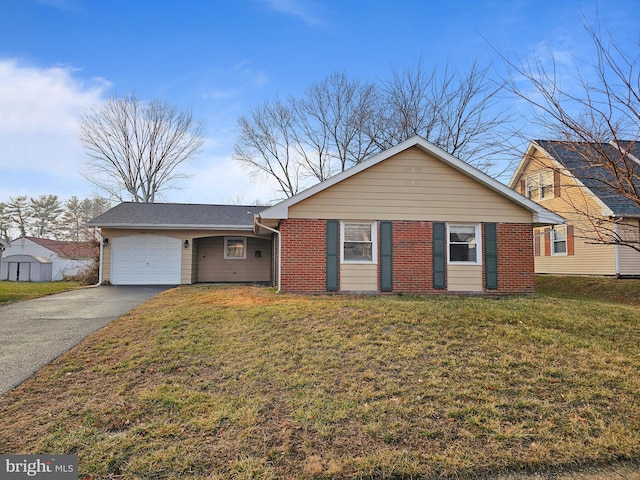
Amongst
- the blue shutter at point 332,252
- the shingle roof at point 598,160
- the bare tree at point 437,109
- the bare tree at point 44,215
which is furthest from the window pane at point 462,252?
the bare tree at point 44,215

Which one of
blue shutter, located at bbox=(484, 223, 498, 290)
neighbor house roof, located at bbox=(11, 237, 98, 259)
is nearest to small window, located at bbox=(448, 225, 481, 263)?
blue shutter, located at bbox=(484, 223, 498, 290)

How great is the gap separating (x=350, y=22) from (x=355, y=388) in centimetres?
975

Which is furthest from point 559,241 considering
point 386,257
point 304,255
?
point 304,255

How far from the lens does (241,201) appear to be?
33.0m

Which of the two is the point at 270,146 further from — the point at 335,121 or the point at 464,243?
the point at 464,243

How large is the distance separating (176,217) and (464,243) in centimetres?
1149

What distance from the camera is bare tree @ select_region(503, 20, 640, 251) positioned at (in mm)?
3279

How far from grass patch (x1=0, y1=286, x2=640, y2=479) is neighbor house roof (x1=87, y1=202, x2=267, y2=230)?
881 centimetres

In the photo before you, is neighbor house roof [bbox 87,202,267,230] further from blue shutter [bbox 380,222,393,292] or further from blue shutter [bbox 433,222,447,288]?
blue shutter [bbox 433,222,447,288]

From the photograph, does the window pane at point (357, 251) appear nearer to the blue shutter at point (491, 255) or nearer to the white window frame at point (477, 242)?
the white window frame at point (477, 242)

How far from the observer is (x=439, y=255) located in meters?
10.7

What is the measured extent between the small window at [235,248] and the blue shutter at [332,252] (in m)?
7.15

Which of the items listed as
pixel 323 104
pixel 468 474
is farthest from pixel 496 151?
pixel 323 104

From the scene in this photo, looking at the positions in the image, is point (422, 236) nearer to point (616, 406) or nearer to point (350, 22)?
point (350, 22)
